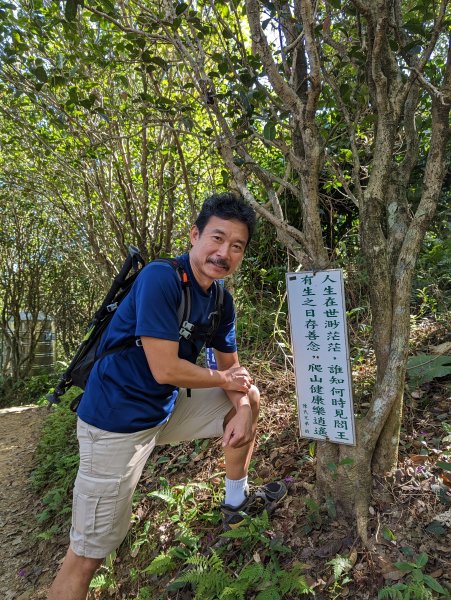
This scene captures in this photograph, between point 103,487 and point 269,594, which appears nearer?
point 269,594

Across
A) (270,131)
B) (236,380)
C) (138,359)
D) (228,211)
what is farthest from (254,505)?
(270,131)

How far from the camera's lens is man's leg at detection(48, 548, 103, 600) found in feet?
6.85

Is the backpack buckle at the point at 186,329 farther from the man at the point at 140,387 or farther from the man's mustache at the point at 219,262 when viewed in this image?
the man's mustache at the point at 219,262

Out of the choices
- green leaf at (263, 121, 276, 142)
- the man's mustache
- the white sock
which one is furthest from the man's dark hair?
the white sock

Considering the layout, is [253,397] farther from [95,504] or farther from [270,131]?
[270,131]

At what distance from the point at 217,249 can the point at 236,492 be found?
5.11 feet

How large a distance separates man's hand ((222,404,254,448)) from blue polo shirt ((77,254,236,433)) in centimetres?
39

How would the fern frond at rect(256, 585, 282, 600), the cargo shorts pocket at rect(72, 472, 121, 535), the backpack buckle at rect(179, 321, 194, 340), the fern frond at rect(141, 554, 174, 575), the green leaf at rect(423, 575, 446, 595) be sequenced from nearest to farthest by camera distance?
the green leaf at rect(423, 575, 446, 595)
the fern frond at rect(256, 585, 282, 600)
the cargo shorts pocket at rect(72, 472, 121, 535)
the backpack buckle at rect(179, 321, 194, 340)
the fern frond at rect(141, 554, 174, 575)

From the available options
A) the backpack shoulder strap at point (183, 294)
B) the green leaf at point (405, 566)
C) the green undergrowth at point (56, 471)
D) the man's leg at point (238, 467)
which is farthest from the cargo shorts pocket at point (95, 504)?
the green undergrowth at point (56, 471)

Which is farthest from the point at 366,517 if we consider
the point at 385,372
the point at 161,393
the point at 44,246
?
the point at 44,246

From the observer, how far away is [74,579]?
6.93 feet

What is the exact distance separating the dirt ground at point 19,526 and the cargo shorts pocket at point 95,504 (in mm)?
1441

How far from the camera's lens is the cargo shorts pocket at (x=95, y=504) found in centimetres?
213

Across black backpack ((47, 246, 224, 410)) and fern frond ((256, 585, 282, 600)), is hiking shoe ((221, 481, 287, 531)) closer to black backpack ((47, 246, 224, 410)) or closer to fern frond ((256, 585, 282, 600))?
fern frond ((256, 585, 282, 600))
